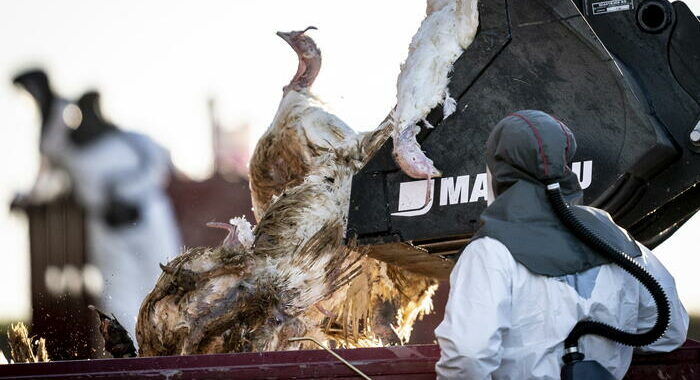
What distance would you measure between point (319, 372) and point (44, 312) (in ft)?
18.3

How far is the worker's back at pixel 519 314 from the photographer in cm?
305

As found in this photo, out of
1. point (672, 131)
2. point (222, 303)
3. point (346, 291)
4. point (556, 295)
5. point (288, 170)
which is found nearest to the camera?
point (556, 295)

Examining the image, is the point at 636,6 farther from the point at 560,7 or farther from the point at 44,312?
the point at 44,312

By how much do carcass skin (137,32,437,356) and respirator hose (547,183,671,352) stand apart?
6.31 feet

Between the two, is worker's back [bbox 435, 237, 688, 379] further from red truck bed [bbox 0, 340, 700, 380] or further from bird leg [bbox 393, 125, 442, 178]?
bird leg [bbox 393, 125, 442, 178]

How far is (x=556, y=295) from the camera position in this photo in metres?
3.19

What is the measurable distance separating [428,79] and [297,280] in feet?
3.50

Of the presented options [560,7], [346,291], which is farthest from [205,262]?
[560,7]

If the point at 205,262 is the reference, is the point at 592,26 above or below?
above

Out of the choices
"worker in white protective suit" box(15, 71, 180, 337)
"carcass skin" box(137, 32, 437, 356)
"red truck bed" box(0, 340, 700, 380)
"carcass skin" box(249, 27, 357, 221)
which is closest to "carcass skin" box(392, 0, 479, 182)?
"carcass skin" box(137, 32, 437, 356)

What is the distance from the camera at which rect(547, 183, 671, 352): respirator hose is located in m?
3.21

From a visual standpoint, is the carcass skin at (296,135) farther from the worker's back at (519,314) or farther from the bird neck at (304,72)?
the worker's back at (519,314)

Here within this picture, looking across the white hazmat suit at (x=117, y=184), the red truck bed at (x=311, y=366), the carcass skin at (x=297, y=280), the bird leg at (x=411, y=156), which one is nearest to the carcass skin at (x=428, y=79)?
the bird leg at (x=411, y=156)

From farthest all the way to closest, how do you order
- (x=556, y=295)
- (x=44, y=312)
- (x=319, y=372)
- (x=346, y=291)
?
(x=44, y=312)
(x=346, y=291)
(x=319, y=372)
(x=556, y=295)
